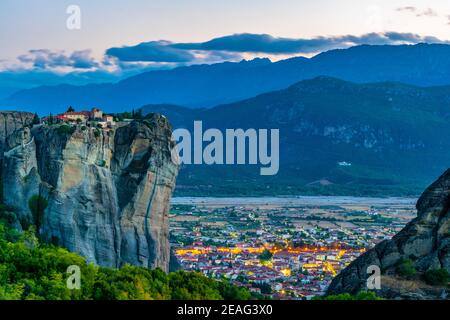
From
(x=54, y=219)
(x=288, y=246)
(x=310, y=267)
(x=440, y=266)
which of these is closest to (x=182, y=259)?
(x=310, y=267)

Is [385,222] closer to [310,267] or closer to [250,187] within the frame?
[310,267]

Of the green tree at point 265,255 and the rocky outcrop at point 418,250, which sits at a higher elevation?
the rocky outcrop at point 418,250

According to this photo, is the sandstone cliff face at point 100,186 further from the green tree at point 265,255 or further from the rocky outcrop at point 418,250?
the green tree at point 265,255

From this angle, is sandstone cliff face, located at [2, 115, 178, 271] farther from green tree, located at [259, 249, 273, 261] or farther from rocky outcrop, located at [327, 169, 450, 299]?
green tree, located at [259, 249, 273, 261]

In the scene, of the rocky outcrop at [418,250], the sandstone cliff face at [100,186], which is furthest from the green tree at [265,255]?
the rocky outcrop at [418,250]

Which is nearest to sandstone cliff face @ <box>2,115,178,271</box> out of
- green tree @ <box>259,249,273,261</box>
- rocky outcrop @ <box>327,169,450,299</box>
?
rocky outcrop @ <box>327,169,450,299</box>
